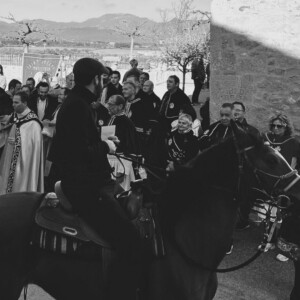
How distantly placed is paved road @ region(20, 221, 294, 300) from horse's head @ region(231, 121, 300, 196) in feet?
7.97

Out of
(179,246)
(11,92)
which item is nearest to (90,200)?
(179,246)

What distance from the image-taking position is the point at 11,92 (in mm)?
11438

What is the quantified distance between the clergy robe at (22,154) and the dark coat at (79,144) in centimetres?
353

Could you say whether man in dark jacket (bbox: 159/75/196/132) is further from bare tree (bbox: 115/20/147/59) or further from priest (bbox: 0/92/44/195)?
bare tree (bbox: 115/20/147/59)

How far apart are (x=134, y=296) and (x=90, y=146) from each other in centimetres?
114

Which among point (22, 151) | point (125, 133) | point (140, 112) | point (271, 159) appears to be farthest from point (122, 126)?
point (271, 159)

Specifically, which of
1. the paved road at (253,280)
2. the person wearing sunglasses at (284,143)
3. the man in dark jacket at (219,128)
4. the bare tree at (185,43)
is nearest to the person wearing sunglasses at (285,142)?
the person wearing sunglasses at (284,143)

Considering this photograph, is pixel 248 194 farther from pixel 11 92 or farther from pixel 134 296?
pixel 11 92

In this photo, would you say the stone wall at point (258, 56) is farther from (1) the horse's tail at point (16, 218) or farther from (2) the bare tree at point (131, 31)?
(2) the bare tree at point (131, 31)

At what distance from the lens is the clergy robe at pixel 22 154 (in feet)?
22.7

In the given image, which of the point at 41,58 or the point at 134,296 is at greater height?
the point at 41,58

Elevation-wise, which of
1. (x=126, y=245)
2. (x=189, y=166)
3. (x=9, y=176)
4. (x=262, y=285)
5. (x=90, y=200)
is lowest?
(x=262, y=285)

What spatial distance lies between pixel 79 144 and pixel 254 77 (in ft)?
20.2

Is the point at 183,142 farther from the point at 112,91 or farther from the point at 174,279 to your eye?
the point at 112,91
